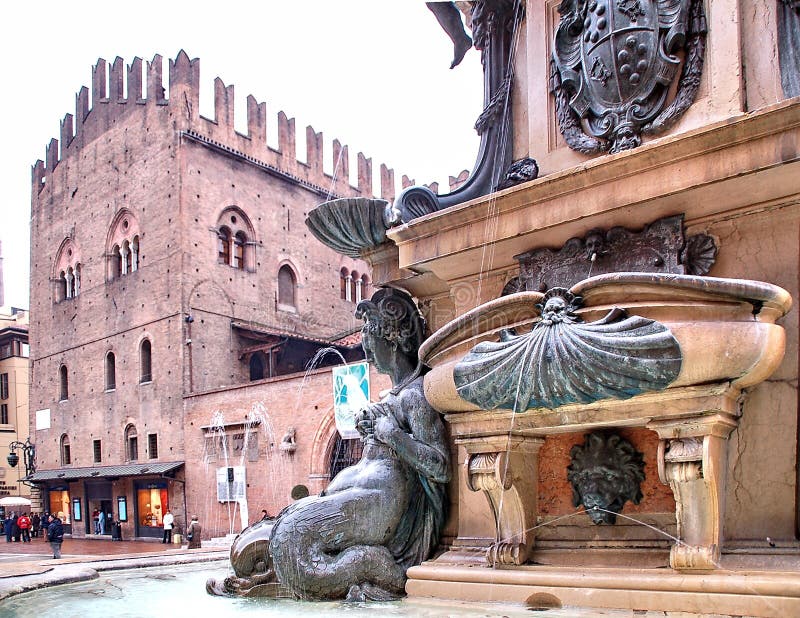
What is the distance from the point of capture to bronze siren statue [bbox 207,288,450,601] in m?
4.59

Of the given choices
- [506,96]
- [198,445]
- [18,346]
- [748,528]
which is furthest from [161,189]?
[748,528]

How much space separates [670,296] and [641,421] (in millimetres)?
552

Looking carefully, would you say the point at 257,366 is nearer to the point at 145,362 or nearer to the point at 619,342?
the point at 145,362

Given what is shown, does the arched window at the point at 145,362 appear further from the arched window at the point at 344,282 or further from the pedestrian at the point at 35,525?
the arched window at the point at 344,282

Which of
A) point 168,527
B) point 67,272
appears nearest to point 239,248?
point 67,272

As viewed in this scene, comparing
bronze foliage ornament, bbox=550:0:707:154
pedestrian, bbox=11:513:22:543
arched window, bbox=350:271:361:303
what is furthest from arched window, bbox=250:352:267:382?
bronze foliage ornament, bbox=550:0:707:154

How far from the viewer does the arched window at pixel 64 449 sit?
37938mm

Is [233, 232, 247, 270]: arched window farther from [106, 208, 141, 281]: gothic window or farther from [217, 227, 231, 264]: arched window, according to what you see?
[106, 208, 141, 281]: gothic window

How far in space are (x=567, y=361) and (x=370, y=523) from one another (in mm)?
1531

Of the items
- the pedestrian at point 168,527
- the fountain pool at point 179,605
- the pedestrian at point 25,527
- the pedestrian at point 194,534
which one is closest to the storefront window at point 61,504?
the pedestrian at point 25,527

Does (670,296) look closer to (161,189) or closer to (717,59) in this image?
(717,59)

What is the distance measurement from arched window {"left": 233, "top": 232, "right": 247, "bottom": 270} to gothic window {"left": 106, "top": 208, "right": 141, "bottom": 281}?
12.5 feet

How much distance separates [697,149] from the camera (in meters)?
3.90

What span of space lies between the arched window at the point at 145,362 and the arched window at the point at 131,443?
1944 mm
